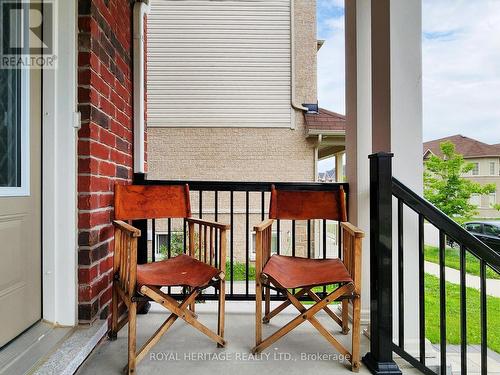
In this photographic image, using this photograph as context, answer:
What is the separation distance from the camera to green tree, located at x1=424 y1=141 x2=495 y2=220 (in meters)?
6.78

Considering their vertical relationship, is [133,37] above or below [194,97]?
below

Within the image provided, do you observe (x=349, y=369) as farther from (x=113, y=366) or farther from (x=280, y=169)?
(x=280, y=169)

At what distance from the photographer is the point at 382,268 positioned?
5.41ft

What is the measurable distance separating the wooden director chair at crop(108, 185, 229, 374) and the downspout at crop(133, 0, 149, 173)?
453mm

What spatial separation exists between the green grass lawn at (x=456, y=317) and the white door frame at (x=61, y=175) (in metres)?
2.64

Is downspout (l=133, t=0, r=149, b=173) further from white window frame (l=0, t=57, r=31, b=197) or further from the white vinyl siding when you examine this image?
the white vinyl siding

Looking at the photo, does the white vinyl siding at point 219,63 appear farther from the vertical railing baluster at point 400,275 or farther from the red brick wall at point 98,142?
the vertical railing baluster at point 400,275

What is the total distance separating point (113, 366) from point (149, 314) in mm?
686

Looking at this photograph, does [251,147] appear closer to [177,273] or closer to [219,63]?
[219,63]

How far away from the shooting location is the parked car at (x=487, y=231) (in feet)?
18.1

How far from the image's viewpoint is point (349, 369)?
165 centimetres

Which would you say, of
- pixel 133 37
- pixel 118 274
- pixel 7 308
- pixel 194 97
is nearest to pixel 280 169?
pixel 194 97

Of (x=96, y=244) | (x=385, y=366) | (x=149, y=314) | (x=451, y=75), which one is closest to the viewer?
(x=385, y=366)

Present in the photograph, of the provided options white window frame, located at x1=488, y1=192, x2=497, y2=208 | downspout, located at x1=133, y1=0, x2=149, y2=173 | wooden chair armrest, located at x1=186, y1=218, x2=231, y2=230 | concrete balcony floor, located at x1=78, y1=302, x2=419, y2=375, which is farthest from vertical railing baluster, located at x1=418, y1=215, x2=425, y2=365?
white window frame, located at x1=488, y1=192, x2=497, y2=208
